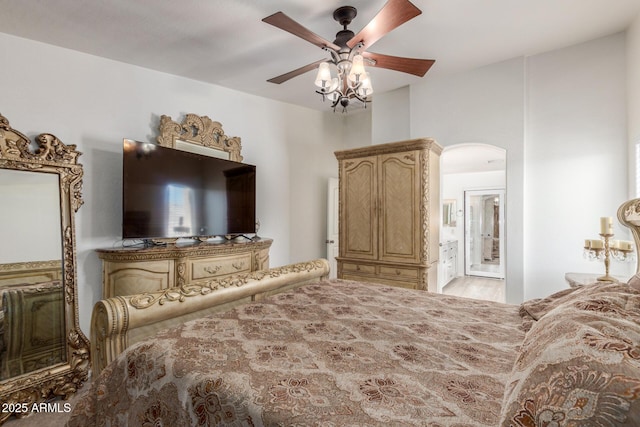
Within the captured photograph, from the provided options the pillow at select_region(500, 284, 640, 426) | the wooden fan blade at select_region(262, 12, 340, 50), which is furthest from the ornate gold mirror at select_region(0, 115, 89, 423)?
the pillow at select_region(500, 284, 640, 426)

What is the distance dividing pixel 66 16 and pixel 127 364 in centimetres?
264

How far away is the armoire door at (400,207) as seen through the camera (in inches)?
128

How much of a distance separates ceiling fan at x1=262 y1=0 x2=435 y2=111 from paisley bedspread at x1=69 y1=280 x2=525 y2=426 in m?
1.51

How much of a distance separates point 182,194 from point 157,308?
1.90 metres

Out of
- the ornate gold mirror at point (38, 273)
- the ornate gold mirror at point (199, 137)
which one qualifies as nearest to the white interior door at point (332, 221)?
the ornate gold mirror at point (199, 137)

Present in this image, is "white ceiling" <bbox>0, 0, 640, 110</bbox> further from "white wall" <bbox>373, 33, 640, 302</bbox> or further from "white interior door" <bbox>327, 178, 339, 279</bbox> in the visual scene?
"white interior door" <bbox>327, 178, 339, 279</bbox>

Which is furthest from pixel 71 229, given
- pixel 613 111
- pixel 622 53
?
pixel 622 53

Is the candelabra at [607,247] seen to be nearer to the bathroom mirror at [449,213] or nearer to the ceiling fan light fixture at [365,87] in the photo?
the ceiling fan light fixture at [365,87]

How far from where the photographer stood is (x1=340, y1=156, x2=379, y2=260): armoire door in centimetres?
354

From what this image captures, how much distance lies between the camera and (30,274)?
2.38 m

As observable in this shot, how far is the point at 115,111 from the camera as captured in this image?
2.96 metres

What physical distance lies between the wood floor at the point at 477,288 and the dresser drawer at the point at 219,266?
3.69 m

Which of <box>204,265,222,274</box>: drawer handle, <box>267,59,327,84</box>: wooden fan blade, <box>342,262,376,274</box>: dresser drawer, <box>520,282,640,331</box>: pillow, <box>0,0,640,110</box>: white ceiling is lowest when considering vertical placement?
<box>342,262,376,274</box>: dresser drawer

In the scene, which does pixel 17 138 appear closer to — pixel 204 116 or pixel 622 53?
pixel 204 116
